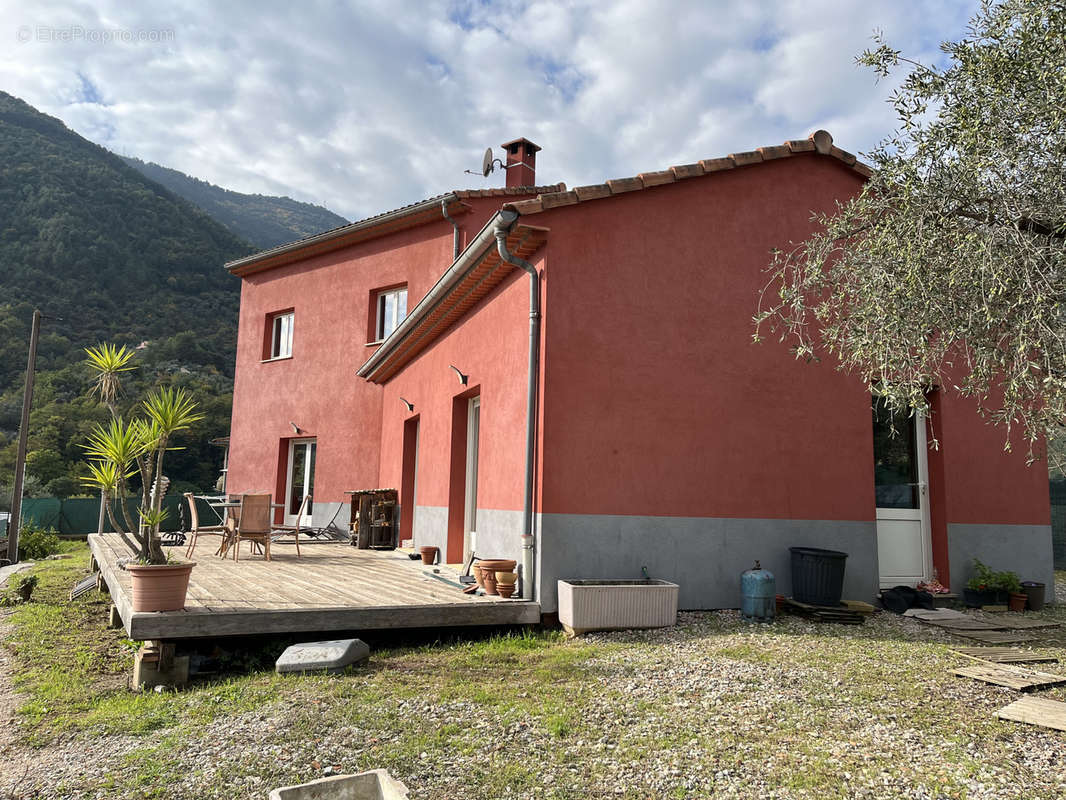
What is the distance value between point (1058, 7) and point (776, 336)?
3.59 meters

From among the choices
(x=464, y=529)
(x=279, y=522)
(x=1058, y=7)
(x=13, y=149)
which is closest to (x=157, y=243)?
(x=13, y=149)

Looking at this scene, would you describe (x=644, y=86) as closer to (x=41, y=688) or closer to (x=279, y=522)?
(x=41, y=688)

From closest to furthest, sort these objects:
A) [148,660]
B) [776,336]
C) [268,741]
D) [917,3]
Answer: [268,741], [148,660], [917,3], [776,336]

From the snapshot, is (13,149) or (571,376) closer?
(571,376)

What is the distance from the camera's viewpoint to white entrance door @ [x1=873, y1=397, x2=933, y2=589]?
8.10 meters

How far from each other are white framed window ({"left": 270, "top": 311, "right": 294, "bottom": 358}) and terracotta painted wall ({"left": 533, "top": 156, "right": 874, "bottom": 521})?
1175 centimetres

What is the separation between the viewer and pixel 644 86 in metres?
8.00

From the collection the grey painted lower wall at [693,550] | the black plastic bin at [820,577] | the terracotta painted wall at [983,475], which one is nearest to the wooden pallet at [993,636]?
the black plastic bin at [820,577]

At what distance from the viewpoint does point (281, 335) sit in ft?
55.9

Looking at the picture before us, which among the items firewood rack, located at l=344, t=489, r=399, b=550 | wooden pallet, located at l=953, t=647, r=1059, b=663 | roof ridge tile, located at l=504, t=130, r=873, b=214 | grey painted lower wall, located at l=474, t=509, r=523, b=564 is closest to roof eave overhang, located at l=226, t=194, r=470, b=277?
firewood rack, located at l=344, t=489, r=399, b=550

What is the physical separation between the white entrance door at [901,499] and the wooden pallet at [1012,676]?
309 cm

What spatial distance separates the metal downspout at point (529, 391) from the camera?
625 centimetres

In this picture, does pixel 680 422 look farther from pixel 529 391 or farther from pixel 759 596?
pixel 759 596

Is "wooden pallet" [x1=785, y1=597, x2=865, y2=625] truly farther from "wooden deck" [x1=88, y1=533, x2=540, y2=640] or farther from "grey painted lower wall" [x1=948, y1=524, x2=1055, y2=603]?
"wooden deck" [x1=88, y1=533, x2=540, y2=640]
